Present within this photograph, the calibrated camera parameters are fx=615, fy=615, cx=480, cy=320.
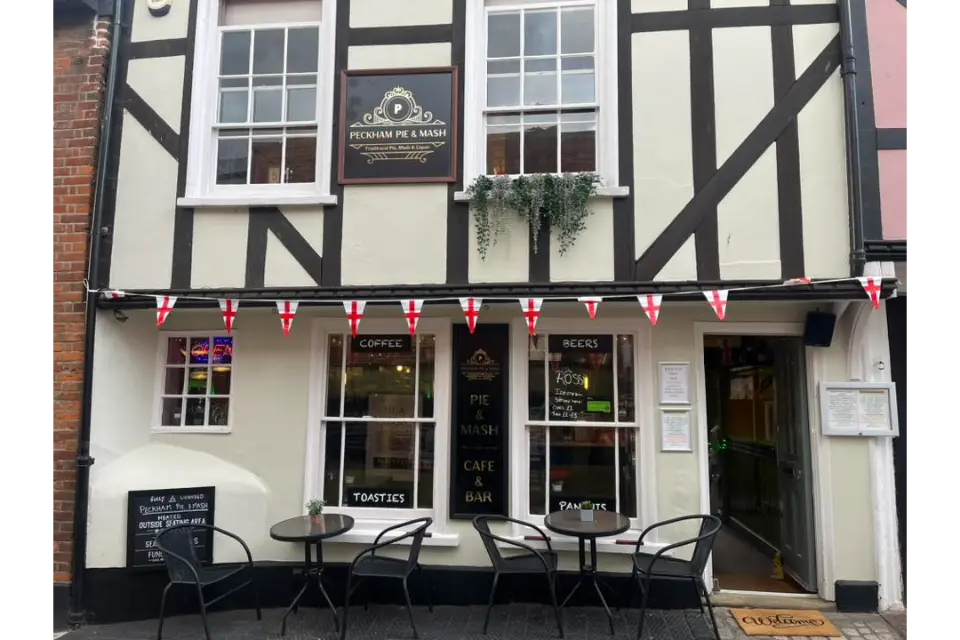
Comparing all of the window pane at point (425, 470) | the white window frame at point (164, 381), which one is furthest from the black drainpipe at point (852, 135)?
the white window frame at point (164, 381)

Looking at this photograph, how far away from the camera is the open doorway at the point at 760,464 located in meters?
5.73

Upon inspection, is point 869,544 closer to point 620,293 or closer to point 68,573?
point 620,293

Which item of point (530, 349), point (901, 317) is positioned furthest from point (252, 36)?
point (901, 317)

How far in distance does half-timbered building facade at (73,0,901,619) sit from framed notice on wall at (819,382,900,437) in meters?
0.09

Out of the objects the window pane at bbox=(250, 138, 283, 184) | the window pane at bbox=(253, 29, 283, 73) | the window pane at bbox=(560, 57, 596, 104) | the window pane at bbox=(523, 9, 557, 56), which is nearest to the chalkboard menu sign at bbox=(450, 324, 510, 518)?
the window pane at bbox=(560, 57, 596, 104)

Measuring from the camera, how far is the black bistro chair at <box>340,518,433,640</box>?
4820mm

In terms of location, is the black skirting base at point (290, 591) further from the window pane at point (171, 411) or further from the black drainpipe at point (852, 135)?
the black drainpipe at point (852, 135)

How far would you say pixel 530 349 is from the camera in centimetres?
567

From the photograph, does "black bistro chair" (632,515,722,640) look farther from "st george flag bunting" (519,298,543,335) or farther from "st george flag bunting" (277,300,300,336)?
"st george flag bunting" (277,300,300,336)

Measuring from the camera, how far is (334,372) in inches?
231

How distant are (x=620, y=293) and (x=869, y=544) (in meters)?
2.96

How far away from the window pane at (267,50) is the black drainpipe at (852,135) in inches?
201

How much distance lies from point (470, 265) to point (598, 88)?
6.60 ft

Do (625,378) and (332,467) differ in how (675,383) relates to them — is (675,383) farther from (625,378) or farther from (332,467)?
(332,467)
